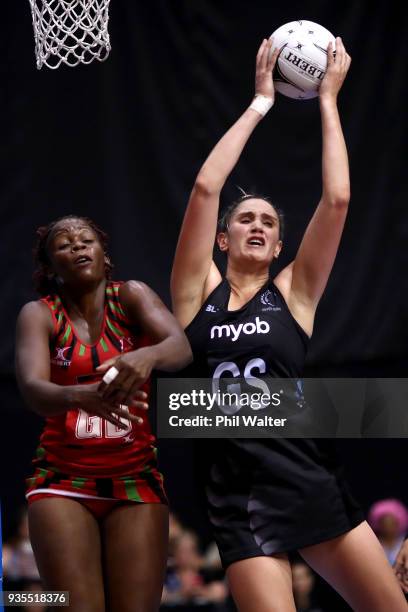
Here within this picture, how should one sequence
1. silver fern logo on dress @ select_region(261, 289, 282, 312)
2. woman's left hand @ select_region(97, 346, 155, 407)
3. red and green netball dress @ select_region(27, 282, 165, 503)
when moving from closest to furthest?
1. woman's left hand @ select_region(97, 346, 155, 407)
2. red and green netball dress @ select_region(27, 282, 165, 503)
3. silver fern logo on dress @ select_region(261, 289, 282, 312)

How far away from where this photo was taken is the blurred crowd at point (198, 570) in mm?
5648

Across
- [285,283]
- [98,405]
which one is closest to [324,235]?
[285,283]

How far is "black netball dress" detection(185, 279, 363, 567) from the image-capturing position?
11.5ft

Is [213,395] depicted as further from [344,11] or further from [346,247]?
[344,11]

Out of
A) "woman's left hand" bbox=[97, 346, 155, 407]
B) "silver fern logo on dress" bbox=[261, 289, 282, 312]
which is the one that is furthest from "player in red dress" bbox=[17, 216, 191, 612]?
"silver fern logo on dress" bbox=[261, 289, 282, 312]

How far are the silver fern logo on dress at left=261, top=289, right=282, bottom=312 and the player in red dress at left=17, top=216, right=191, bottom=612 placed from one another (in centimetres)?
47

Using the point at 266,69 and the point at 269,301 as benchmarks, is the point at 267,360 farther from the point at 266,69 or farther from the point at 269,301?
the point at 266,69

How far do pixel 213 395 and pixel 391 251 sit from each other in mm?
2987

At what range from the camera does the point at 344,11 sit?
6465 millimetres

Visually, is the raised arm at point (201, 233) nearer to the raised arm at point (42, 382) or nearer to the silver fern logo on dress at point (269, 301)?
the silver fern logo on dress at point (269, 301)

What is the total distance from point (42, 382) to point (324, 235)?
1217mm

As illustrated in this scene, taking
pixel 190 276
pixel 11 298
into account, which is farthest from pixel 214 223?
pixel 11 298

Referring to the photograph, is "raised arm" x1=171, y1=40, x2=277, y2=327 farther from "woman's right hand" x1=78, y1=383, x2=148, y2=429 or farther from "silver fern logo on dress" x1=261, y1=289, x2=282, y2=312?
"woman's right hand" x1=78, y1=383, x2=148, y2=429

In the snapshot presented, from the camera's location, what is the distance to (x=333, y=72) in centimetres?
402
